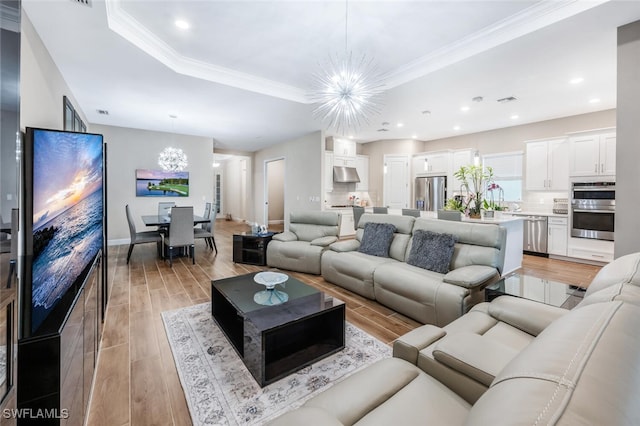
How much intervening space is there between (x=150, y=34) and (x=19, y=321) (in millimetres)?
3130

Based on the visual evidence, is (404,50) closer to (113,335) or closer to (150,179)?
(113,335)

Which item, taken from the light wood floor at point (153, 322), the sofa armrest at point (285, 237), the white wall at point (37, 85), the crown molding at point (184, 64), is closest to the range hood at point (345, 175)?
the crown molding at point (184, 64)

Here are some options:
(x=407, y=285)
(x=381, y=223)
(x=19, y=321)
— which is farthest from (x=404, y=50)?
(x=19, y=321)

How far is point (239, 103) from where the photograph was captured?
4.80 m

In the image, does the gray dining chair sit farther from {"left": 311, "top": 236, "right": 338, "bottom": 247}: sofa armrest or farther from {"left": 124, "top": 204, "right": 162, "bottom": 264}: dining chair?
{"left": 311, "top": 236, "right": 338, "bottom": 247}: sofa armrest

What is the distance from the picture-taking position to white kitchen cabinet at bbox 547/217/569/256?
5.38 m

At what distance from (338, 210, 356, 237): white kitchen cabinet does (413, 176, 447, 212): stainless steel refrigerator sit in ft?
6.46

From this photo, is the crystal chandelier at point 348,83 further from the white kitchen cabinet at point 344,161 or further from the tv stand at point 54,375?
the white kitchen cabinet at point 344,161

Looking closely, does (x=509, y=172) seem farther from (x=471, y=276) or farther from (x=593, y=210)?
(x=471, y=276)

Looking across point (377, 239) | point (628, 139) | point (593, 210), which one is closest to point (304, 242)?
point (377, 239)

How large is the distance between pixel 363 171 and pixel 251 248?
188 inches

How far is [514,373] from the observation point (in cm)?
67

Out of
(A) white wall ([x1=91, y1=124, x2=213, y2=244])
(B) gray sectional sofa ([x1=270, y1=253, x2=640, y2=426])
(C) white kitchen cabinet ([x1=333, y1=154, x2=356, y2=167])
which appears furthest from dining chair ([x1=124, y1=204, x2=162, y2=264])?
(B) gray sectional sofa ([x1=270, y1=253, x2=640, y2=426])

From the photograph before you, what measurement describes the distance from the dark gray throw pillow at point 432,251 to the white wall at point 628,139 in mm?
1587
